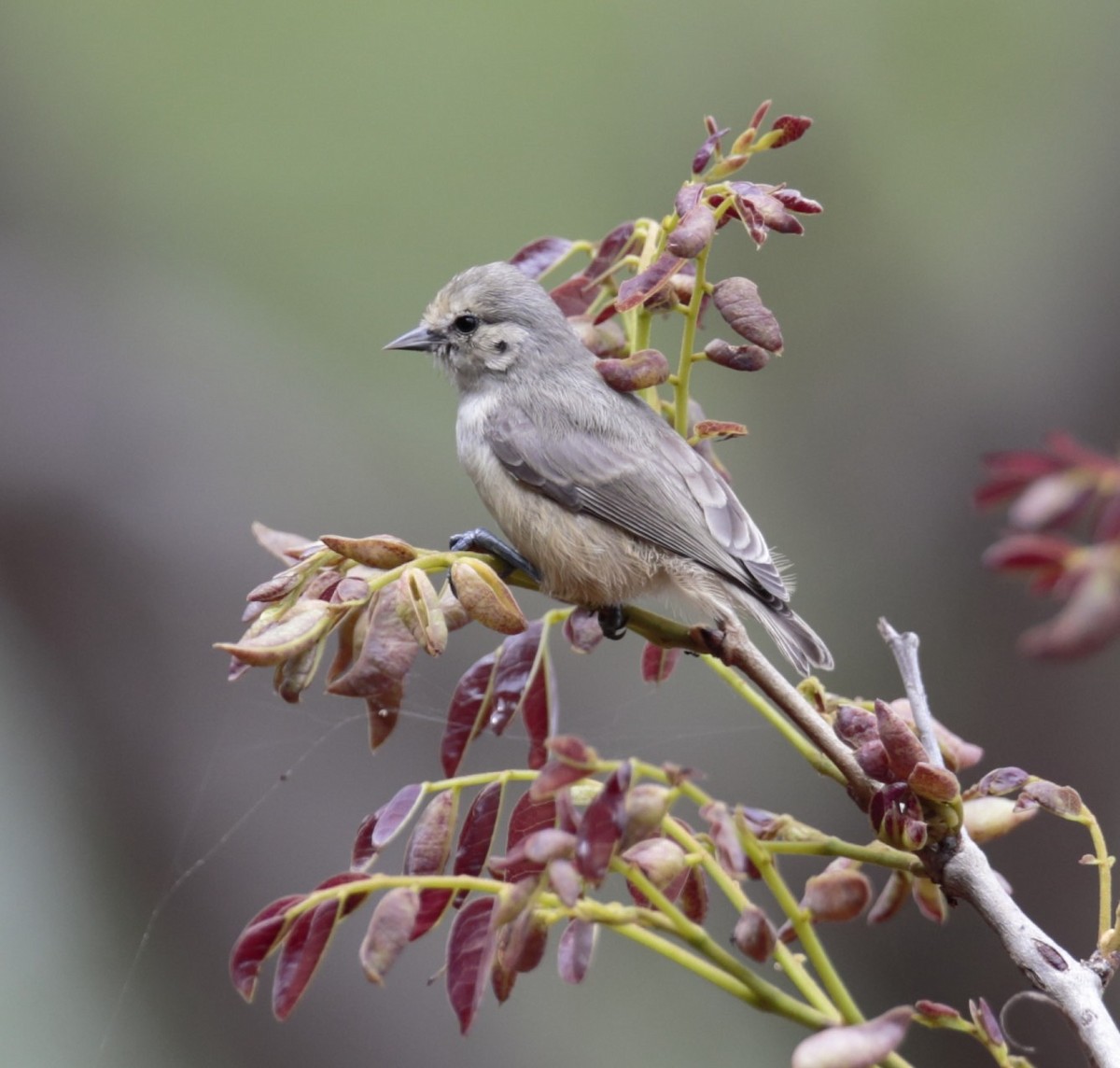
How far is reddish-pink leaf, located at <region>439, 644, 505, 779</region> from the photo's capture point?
167 centimetres

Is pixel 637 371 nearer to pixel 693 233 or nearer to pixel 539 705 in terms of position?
pixel 693 233

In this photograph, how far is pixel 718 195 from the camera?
5.50 ft

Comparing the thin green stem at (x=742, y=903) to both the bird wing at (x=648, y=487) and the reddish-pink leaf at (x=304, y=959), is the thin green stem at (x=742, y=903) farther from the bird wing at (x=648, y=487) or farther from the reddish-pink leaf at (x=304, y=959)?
the bird wing at (x=648, y=487)

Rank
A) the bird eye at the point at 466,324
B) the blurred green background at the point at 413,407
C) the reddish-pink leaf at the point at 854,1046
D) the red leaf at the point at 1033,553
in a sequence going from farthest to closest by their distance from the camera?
the blurred green background at the point at 413,407, the bird eye at the point at 466,324, the reddish-pink leaf at the point at 854,1046, the red leaf at the point at 1033,553

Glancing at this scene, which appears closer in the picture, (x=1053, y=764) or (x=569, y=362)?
(x=569, y=362)

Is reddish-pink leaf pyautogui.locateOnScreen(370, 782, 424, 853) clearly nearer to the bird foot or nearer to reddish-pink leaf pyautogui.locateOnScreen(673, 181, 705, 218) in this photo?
the bird foot

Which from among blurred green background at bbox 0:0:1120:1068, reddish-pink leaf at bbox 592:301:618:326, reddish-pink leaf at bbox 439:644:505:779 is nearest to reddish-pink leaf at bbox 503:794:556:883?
reddish-pink leaf at bbox 439:644:505:779

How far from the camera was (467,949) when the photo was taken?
1301mm

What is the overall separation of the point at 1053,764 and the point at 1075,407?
1251 millimetres

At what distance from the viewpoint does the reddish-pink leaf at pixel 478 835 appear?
1.50m

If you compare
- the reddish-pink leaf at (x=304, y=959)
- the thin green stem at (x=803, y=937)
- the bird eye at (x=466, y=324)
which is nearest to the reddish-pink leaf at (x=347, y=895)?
the reddish-pink leaf at (x=304, y=959)

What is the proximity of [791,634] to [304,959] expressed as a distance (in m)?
1.21

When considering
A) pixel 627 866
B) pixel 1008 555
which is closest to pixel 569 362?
pixel 627 866

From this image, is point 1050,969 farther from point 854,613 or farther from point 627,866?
point 854,613
